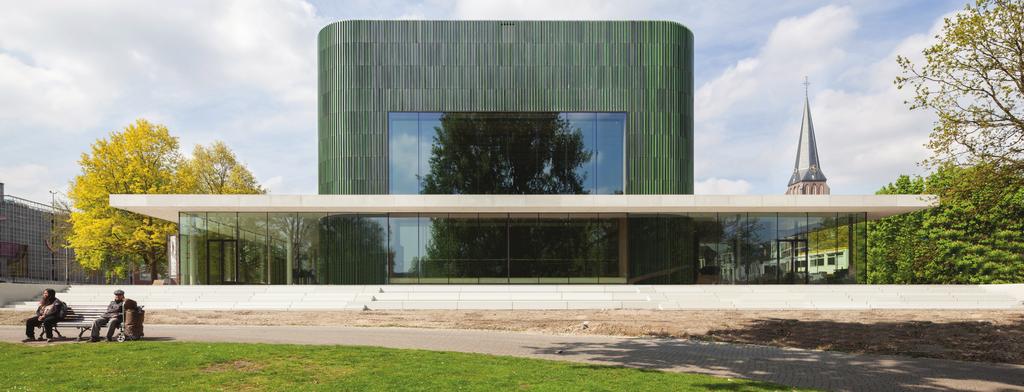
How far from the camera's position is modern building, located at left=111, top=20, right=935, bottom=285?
110ft

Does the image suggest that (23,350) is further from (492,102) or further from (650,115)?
(650,115)

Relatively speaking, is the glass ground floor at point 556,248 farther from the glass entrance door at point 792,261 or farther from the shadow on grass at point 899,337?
the shadow on grass at point 899,337

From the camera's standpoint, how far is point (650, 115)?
39.0 m

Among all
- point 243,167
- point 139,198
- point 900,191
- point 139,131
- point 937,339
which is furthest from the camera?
point 243,167

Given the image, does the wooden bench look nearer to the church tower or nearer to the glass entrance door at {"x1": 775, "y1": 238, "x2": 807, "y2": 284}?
the glass entrance door at {"x1": 775, "y1": 238, "x2": 807, "y2": 284}

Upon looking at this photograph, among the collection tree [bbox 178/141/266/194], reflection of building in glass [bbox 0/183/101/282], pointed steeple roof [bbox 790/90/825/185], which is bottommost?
reflection of building in glass [bbox 0/183/101/282]

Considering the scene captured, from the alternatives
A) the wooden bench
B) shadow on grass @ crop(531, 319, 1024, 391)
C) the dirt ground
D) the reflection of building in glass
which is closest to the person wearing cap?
the wooden bench

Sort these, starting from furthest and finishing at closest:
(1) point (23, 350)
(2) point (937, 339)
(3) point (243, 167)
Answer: (3) point (243, 167) → (2) point (937, 339) → (1) point (23, 350)

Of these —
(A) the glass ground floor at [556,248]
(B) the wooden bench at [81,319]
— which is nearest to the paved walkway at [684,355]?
(B) the wooden bench at [81,319]

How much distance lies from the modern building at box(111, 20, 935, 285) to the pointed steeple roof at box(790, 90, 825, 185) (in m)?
Result: 96.3

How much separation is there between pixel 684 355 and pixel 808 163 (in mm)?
123546

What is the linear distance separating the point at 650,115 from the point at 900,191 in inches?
746

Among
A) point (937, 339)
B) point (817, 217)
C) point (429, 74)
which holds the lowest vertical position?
point (937, 339)

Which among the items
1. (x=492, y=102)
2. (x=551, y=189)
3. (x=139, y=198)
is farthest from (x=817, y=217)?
(x=139, y=198)
